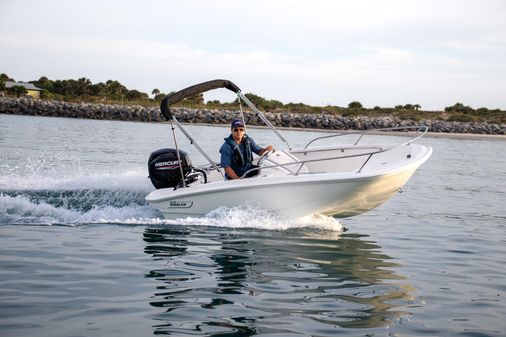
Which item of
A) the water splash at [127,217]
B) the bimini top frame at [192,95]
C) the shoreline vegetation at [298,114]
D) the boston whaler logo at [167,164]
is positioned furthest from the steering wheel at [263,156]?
the shoreline vegetation at [298,114]

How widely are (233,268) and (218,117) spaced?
43.6m

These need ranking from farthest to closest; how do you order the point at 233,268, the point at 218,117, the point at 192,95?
the point at 218,117, the point at 192,95, the point at 233,268

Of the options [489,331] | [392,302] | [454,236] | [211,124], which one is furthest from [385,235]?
[211,124]

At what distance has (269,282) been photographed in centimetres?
635

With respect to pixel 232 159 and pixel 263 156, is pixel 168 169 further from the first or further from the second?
pixel 263 156

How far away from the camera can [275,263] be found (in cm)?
718

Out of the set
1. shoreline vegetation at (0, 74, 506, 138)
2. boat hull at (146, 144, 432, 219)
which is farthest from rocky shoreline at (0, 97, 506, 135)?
boat hull at (146, 144, 432, 219)

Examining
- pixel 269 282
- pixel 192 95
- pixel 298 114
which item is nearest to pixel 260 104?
pixel 298 114

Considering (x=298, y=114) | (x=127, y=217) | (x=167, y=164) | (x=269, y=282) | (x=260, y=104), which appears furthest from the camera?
(x=260, y=104)

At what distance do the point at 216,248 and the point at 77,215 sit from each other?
2683 millimetres

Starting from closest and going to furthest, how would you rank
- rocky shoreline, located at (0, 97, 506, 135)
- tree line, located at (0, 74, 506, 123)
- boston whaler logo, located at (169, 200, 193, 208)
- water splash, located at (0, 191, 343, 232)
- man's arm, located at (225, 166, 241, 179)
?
water splash, located at (0, 191, 343, 232) < man's arm, located at (225, 166, 241, 179) < boston whaler logo, located at (169, 200, 193, 208) < rocky shoreline, located at (0, 97, 506, 135) < tree line, located at (0, 74, 506, 123)

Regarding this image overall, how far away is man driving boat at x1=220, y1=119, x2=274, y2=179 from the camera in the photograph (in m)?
9.27

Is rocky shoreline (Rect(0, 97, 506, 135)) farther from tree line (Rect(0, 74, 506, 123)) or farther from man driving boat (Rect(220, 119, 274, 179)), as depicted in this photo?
man driving boat (Rect(220, 119, 274, 179))

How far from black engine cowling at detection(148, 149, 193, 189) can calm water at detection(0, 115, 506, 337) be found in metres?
0.63
